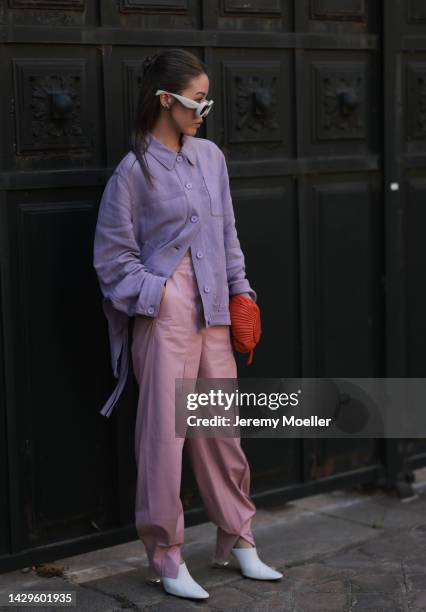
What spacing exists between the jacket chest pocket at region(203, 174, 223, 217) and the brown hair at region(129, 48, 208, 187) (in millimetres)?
239

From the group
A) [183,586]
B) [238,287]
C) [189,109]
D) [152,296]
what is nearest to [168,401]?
[152,296]

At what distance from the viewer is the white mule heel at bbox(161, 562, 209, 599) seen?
433cm

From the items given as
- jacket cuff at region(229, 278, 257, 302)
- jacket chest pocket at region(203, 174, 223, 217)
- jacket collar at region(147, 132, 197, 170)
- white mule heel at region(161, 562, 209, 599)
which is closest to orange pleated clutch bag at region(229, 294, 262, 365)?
jacket cuff at region(229, 278, 257, 302)

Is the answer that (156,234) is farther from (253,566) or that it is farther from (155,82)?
(253,566)

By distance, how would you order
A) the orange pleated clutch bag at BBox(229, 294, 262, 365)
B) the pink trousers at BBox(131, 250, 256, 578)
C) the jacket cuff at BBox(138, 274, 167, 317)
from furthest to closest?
the orange pleated clutch bag at BBox(229, 294, 262, 365) → the pink trousers at BBox(131, 250, 256, 578) → the jacket cuff at BBox(138, 274, 167, 317)

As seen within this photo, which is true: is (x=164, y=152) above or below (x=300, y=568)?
above

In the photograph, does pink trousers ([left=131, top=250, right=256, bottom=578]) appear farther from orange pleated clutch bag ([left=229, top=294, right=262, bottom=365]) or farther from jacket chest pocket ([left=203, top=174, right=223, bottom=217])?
jacket chest pocket ([left=203, top=174, right=223, bottom=217])

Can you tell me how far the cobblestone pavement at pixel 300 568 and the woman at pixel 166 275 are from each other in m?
0.17

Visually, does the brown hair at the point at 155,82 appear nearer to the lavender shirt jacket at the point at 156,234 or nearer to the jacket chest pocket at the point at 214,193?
the lavender shirt jacket at the point at 156,234

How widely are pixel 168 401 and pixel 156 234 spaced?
59 cm

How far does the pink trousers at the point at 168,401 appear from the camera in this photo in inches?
168

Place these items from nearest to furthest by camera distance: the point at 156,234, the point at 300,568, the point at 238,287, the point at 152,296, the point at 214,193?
the point at 152,296
the point at 156,234
the point at 214,193
the point at 238,287
the point at 300,568

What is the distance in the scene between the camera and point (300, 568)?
4.72 meters

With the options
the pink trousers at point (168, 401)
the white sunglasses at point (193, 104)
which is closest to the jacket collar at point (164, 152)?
the white sunglasses at point (193, 104)
